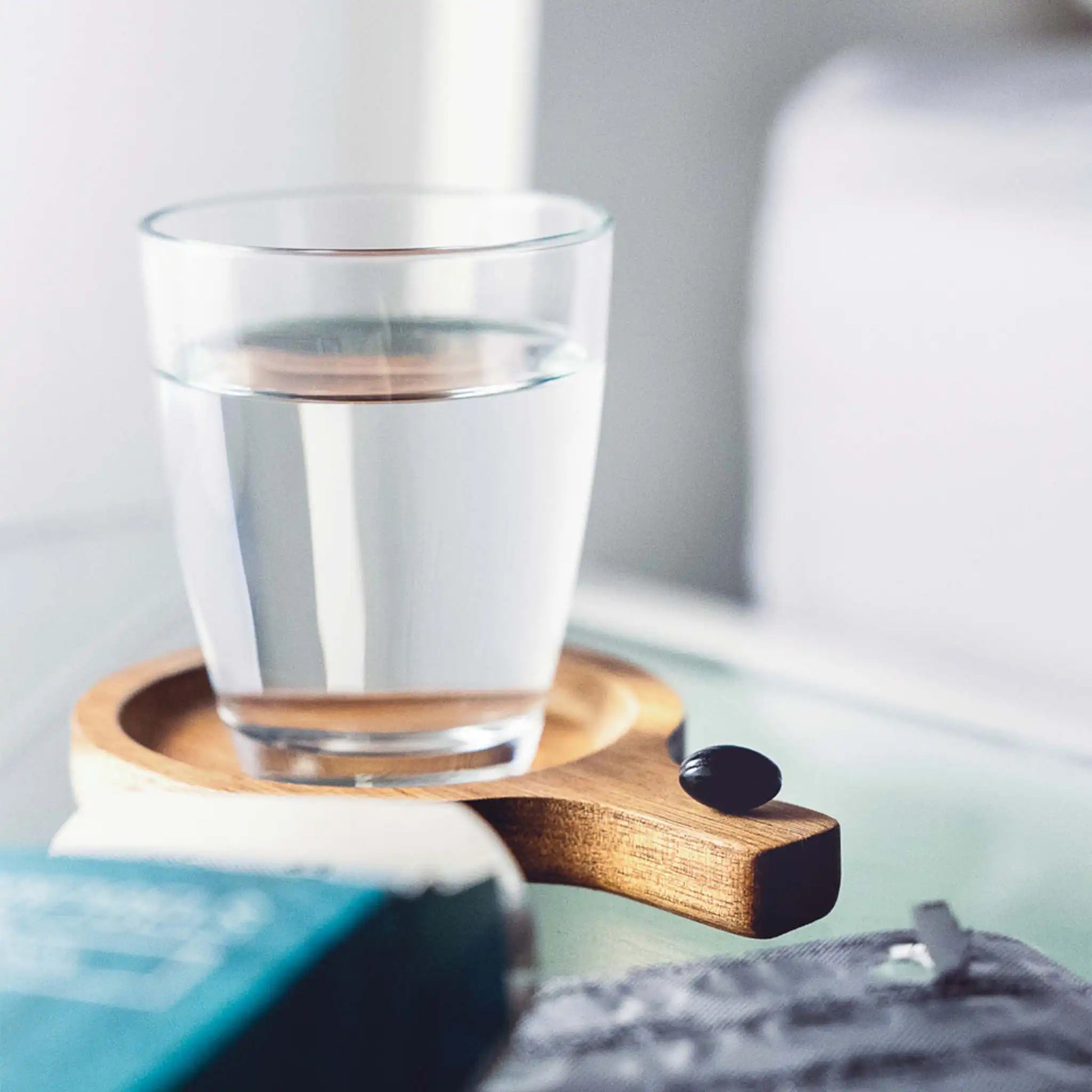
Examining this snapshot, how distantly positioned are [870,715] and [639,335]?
16.1 inches

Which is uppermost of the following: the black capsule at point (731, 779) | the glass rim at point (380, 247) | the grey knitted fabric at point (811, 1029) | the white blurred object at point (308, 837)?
the glass rim at point (380, 247)

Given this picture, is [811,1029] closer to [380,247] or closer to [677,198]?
[380,247]

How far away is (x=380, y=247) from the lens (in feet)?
1.78

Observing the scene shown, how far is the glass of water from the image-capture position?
1.62 feet

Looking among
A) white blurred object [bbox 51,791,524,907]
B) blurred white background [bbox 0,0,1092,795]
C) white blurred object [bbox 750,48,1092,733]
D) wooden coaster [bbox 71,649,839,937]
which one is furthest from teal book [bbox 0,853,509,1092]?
white blurred object [bbox 750,48,1092,733]

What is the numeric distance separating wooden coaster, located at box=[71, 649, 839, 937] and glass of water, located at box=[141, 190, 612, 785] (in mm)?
26

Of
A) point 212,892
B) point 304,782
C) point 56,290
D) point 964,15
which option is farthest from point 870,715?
point 964,15

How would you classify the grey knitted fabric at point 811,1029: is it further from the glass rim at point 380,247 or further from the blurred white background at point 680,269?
the blurred white background at point 680,269

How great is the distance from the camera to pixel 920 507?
3.13 feet

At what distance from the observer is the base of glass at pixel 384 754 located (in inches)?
20.5

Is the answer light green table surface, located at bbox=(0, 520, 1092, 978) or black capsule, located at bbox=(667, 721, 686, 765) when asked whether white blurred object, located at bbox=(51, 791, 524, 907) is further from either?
black capsule, located at bbox=(667, 721, 686, 765)

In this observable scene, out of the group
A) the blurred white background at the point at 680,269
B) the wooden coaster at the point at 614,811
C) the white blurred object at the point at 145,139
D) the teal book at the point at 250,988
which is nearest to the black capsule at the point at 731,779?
the wooden coaster at the point at 614,811

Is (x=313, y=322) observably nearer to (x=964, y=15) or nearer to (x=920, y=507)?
(x=920, y=507)

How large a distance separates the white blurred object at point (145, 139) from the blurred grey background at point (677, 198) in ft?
0.13
